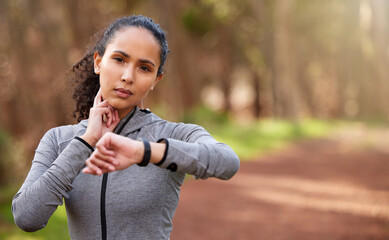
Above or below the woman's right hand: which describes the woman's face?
above

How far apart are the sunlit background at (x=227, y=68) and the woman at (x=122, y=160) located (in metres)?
0.61

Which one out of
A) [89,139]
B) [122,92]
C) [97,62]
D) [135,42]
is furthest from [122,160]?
[97,62]

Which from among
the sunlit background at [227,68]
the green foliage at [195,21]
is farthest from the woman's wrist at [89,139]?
the green foliage at [195,21]

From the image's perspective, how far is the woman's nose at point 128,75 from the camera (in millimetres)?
2010

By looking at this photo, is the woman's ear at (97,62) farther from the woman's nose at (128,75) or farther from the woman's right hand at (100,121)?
the woman's nose at (128,75)

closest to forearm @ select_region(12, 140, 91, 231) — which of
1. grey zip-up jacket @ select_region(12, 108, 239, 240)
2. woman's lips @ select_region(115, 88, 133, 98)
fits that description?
grey zip-up jacket @ select_region(12, 108, 239, 240)

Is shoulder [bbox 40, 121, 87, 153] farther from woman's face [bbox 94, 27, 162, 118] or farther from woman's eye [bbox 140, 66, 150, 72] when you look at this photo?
woman's eye [bbox 140, 66, 150, 72]

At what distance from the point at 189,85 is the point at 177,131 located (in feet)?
54.9

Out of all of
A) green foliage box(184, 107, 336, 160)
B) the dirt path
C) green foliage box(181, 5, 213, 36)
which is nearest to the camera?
the dirt path

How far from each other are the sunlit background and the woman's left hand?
0.99m

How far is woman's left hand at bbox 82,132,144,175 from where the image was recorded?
5.49 feet

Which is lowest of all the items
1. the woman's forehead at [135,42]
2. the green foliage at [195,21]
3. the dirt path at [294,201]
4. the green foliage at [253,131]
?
the dirt path at [294,201]

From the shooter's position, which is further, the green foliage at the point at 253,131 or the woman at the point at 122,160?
the green foliage at the point at 253,131

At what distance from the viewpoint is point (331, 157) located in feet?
42.0
